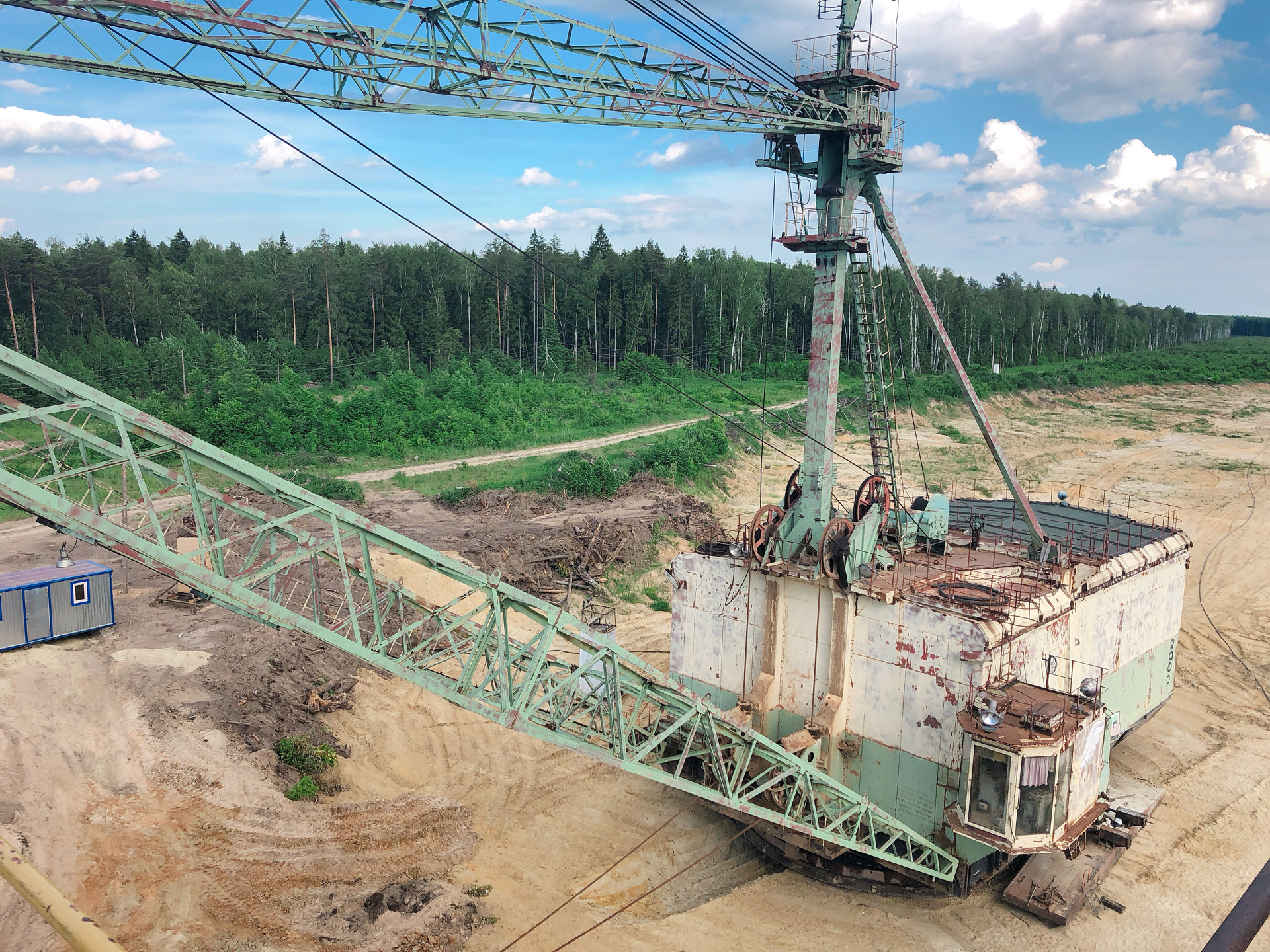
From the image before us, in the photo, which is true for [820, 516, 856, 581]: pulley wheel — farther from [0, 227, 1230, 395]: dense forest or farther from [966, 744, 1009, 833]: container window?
[0, 227, 1230, 395]: dense forest

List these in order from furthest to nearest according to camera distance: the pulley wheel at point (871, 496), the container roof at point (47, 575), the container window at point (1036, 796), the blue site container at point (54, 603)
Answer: the container roof at point (47, 575) < the blue site container at point (54, 603) < the pulley wheel at point (871, 496) < the container window at point (1036, 796)

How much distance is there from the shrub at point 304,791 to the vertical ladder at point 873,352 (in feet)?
38.9

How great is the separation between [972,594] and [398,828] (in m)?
10.7

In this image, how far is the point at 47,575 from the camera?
19438 millimetres

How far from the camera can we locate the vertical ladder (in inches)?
651

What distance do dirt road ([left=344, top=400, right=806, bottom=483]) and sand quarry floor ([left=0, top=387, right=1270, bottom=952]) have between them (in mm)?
15648

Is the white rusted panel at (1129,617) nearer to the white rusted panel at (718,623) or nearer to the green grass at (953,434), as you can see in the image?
the white rusted panel at (718,623)

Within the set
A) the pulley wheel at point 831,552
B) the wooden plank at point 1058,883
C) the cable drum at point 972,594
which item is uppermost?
the pulley wheel at point 831,552

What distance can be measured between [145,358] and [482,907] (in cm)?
4451

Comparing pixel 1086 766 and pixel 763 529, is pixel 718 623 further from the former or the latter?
pixel 1086 766

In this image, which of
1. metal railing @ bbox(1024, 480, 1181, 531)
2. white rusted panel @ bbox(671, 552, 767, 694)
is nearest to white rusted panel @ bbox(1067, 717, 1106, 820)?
white rusted panel @ bbox(671, 552, 767, 694)

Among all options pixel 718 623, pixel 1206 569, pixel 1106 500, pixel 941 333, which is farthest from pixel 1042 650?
pixel 1106 500

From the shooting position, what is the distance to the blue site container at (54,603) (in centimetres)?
1853

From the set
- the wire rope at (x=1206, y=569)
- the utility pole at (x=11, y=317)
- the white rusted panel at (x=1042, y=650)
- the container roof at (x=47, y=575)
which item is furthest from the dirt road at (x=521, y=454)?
the white rusted panel at (x=1042, y=650)
